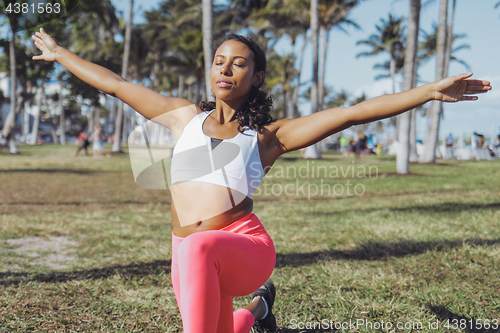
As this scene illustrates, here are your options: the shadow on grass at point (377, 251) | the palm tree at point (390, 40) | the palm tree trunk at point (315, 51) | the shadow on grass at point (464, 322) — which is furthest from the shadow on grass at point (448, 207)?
the palm tree at point (390, 40)

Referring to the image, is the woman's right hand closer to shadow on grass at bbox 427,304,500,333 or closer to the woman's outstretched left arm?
the woman's outstretched left arm

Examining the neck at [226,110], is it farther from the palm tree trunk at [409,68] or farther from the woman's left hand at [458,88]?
the palm tree trunk at [409,68]

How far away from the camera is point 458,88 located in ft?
6.18

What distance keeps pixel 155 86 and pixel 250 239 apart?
1690 inches

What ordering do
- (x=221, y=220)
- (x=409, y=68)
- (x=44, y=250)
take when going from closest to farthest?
(x=221, y=220)
(x=44, y=250)
(x=409, y=68)

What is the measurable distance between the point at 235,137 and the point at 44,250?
3.88m

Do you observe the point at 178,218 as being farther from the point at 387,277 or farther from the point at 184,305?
the point at 387,277

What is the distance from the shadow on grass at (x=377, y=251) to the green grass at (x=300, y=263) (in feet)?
0.04

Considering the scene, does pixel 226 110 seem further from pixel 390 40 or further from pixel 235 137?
pixel 390 40

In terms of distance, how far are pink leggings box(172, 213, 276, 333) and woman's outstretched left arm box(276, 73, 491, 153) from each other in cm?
59

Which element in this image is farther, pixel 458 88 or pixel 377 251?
pixel 377 251

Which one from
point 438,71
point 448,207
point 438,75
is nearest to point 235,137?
point 448,207

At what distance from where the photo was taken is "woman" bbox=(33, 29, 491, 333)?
1756 mm

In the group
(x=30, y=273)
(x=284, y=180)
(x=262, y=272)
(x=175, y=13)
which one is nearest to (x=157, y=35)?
(x=175, y=13)
